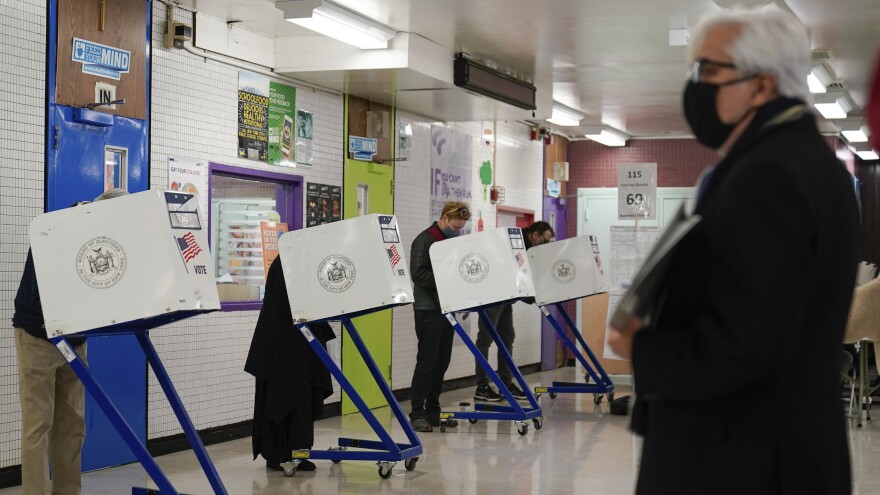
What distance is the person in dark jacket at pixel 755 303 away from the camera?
66.4 inches

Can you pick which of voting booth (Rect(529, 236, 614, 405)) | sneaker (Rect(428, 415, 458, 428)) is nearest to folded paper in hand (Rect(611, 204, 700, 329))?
sneaker (Rect(428, 415, 458, 428))

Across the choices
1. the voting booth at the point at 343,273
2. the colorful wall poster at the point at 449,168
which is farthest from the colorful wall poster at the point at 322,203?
the voting booth at the point at 343,273

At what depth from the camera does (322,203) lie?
9.10m

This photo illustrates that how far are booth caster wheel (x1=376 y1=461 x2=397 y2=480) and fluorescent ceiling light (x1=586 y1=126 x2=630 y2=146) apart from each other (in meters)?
8.22

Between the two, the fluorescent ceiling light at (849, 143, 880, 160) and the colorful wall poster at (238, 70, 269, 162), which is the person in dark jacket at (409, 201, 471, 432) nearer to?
the colorful wall poster at (238, 70, 269, 162)

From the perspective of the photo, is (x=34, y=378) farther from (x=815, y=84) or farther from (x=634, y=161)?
(x=634, y=161)

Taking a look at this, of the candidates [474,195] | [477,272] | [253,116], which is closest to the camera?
[477,272]

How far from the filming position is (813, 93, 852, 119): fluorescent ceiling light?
35.1 ft

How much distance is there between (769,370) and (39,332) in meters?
3.98

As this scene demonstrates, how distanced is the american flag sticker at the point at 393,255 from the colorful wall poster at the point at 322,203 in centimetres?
274

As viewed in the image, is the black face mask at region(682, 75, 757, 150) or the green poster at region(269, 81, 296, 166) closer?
the black face mask at region(682, 75, 757, 150)

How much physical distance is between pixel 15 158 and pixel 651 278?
198 inches

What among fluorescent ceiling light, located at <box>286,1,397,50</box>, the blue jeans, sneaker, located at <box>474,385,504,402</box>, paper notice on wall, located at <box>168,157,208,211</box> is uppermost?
fluorescent ceiling light, located at <box>286,1,397,50</box>

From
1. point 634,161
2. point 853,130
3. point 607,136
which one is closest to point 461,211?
point 607,136
